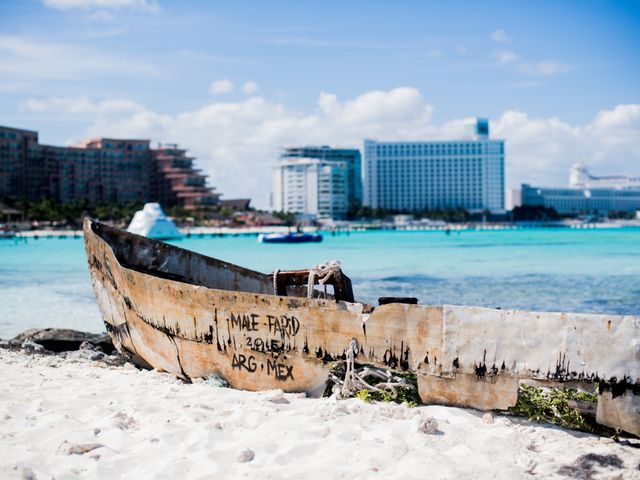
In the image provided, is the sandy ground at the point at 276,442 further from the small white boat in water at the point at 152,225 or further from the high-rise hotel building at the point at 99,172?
the high-rise hotel building at the point at 99,172

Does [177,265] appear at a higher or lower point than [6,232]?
higher

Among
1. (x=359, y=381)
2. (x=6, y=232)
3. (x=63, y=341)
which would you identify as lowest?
(x=6, y=232)

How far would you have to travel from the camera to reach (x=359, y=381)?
5.43 m

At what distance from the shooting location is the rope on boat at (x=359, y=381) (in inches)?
212

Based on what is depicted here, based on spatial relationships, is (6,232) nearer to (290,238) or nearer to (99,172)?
(290,238)

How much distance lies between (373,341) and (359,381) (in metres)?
0.36

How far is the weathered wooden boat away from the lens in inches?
177

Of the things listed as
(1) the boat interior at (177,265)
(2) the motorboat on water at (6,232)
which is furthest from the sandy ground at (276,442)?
(2) the motorboat on water at (6,232)

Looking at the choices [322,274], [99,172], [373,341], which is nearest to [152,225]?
[99,172]

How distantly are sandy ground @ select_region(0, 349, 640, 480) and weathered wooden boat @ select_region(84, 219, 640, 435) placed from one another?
0.69 ft

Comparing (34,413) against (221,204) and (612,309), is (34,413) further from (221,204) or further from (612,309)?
(221,204)

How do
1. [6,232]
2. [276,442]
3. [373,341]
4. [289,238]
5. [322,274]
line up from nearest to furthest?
[276,442], [373,341], [322,274], [289,238], [6,232]

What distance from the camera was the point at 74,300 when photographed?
1969 cm

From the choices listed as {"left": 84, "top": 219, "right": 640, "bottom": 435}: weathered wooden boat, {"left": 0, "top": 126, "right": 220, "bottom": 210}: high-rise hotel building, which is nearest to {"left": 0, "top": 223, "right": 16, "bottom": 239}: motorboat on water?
{"left": 0, "top": 126, "right": 220, "bottom": 210}: high-rise hotel building
